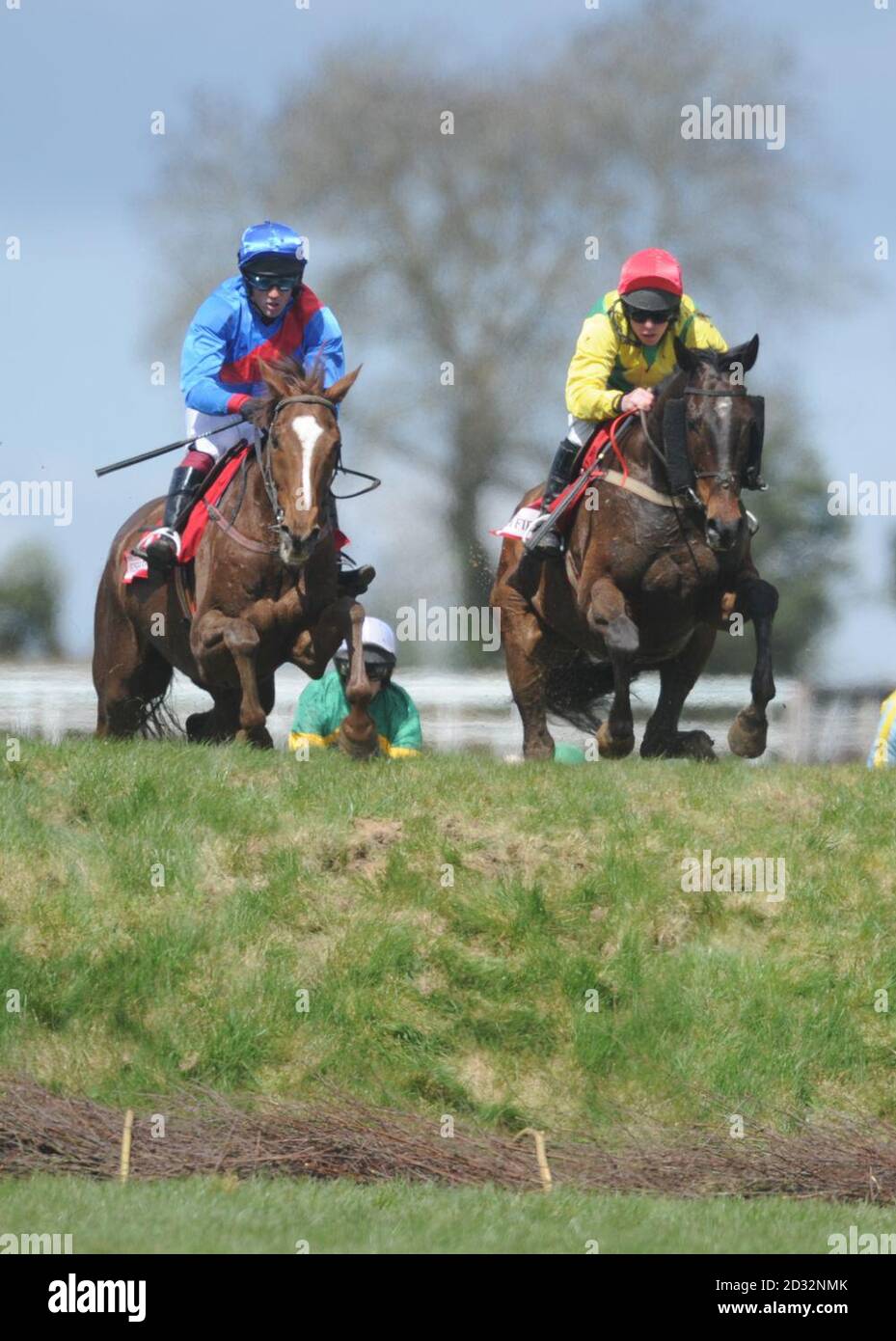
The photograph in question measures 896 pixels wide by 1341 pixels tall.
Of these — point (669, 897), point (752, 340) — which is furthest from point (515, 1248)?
point (752, 340)

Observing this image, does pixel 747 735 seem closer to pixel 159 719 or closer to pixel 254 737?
pixel 254 737

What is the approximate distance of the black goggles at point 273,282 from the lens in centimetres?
1359

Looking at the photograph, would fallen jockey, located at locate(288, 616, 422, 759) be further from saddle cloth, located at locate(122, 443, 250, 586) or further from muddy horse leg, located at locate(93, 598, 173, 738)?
muddy horse leg, located at locate(93, 598, 173, 738)

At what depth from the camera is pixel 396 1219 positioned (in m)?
7.67

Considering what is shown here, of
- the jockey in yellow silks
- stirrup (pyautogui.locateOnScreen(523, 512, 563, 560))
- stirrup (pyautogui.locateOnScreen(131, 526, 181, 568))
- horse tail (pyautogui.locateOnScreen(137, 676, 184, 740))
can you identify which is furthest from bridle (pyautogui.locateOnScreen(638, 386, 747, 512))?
horse tail (pyautogui.locateOnScreen(137, 676, 184, 740))

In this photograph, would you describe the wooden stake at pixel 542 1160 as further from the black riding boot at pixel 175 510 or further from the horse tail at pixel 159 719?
the horse tail at pixel 159 719

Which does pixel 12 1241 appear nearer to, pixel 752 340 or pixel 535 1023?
pixel 535 1023

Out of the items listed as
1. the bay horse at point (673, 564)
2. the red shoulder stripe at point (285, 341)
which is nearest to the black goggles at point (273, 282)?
the red shoulder stripe at point (285, 341)

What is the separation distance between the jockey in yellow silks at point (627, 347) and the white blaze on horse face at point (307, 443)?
71.4 inches

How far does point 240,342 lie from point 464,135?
2357 cm

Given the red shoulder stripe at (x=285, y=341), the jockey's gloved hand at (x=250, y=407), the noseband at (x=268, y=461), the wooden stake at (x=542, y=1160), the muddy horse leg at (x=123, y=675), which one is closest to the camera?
the wooden stake at (x=542, y=1160)

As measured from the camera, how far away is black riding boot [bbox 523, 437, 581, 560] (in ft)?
45.8

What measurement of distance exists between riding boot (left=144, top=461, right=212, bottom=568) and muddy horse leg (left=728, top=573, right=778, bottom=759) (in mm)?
3524

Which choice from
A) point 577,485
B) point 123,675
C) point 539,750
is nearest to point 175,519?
point 123,675
